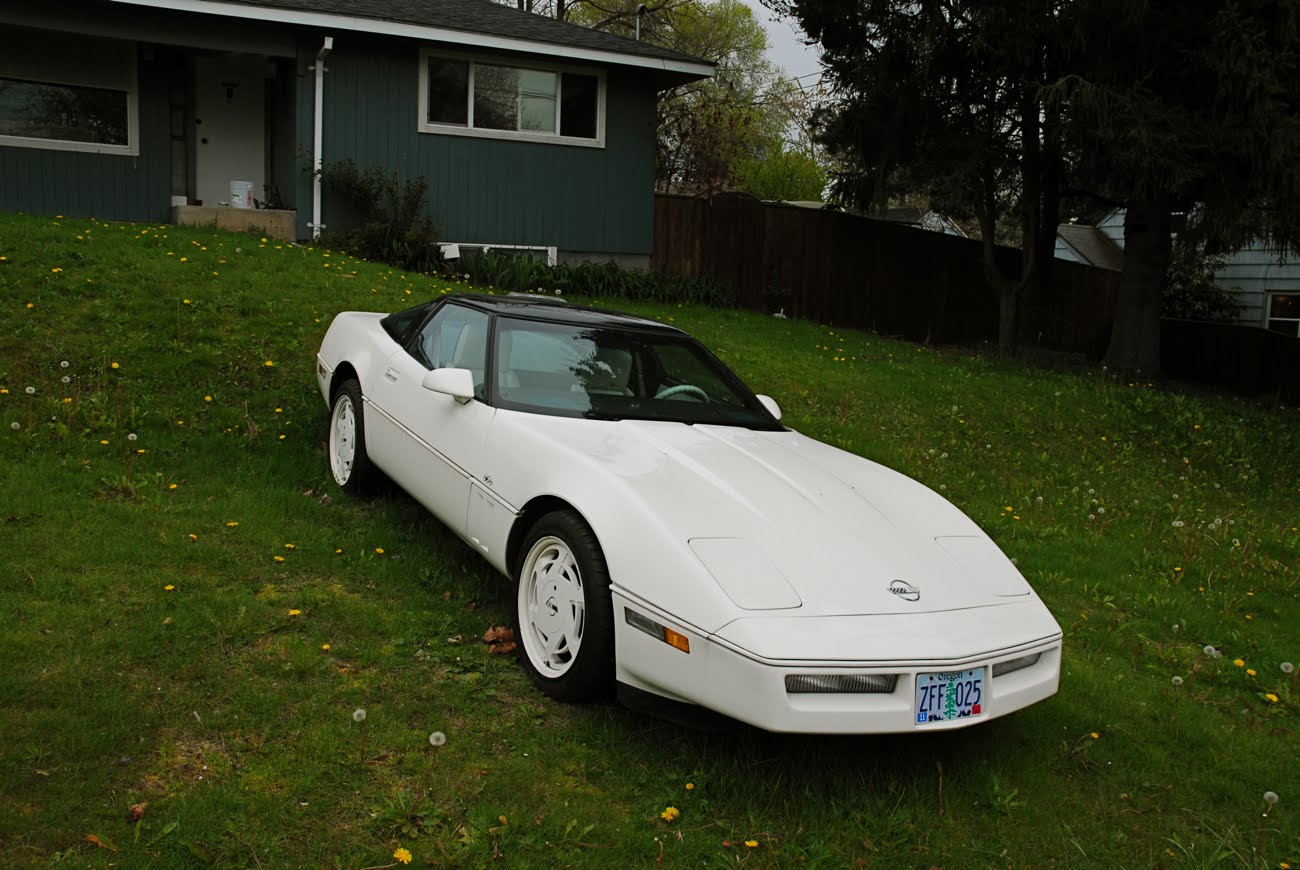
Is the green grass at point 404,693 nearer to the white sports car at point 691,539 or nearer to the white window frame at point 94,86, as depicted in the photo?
the white sports car at point 691,539

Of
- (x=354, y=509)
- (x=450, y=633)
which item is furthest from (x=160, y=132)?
(x=450, y=633)

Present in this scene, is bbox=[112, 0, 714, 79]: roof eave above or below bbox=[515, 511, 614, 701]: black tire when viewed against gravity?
above

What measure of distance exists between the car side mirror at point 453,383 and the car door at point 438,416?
0.23 ft

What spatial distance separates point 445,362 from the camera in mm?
5426

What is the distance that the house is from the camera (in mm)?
13945

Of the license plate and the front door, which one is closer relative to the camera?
the license plate

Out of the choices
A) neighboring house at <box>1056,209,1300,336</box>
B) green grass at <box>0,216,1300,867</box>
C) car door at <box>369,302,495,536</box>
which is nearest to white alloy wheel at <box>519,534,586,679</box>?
green grass at <box>0,216,1300,867</box>

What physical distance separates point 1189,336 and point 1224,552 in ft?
48.7

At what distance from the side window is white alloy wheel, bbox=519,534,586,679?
1037 millimetres

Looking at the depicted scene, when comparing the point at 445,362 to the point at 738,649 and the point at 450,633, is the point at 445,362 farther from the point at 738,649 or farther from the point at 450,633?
the point at 738,649

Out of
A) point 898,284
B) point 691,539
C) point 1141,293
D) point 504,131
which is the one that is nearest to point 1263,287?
point 898,284

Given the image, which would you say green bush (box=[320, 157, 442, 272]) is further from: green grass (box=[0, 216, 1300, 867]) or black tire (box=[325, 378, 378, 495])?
black tire (box=[325, 378, 378, 495])

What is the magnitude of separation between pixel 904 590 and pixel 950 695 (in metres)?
0.38

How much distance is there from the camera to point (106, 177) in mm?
14414
